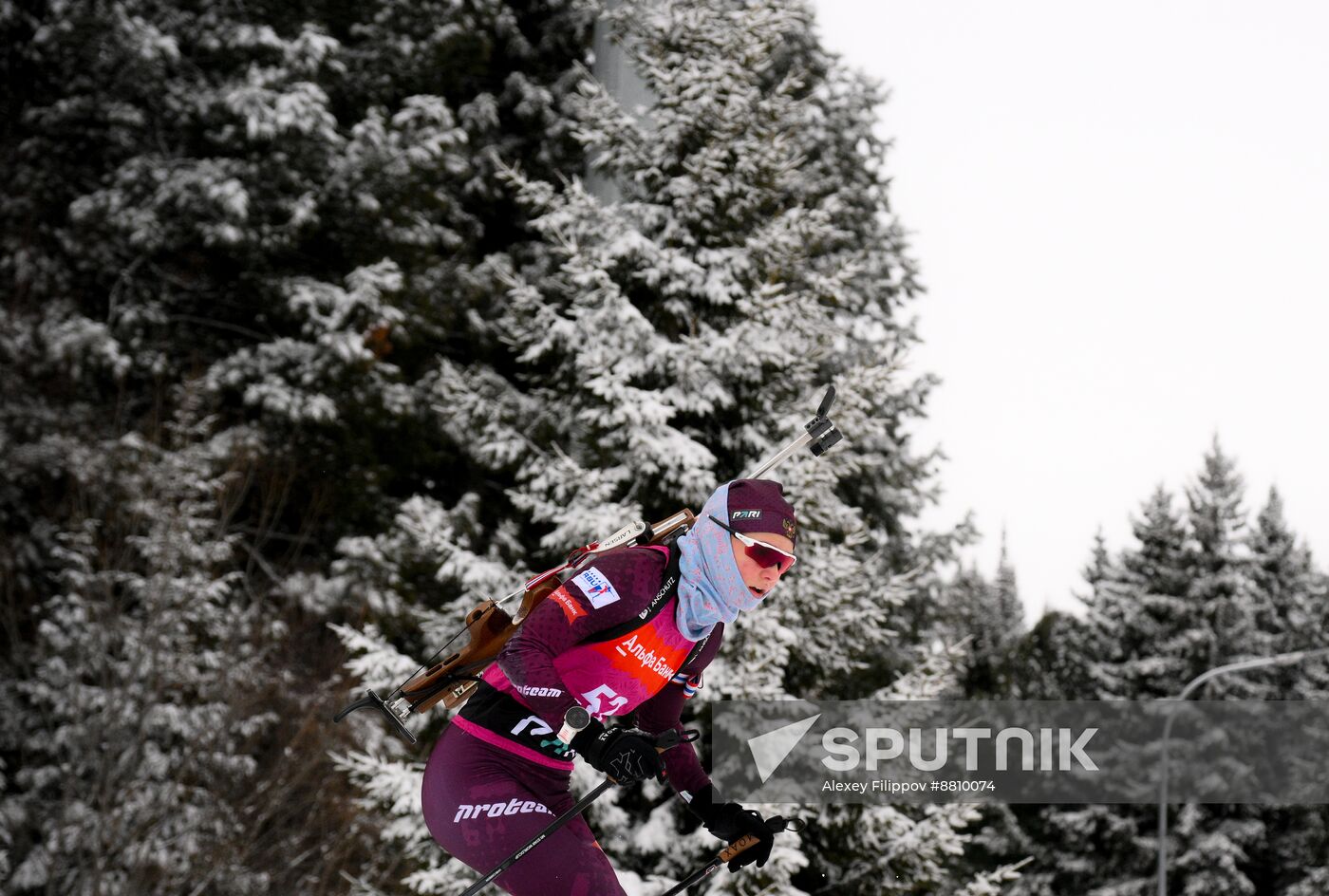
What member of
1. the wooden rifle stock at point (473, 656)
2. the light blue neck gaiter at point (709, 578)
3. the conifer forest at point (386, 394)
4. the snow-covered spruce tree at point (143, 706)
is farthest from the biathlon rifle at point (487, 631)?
the snow-covered spruce tree at point (143, 706)

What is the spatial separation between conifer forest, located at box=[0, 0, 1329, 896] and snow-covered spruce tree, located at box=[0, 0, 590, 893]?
0.07 metres

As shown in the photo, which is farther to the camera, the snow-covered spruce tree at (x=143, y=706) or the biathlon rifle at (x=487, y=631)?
the snow-covered spruce tree at (x=143, y=706)

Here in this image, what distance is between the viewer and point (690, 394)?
9.54m

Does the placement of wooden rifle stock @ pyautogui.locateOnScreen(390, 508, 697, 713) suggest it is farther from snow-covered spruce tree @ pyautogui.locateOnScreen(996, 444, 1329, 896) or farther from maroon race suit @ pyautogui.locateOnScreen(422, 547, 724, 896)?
snow-covered spruce tree @ pyautogui.locateOnScreen(996, 444, 1329, 896)

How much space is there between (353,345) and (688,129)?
9198 mm

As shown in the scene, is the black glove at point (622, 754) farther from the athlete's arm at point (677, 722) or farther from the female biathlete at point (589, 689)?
the athlete's arm at point (677, 722)

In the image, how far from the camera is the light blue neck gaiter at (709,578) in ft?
12.3

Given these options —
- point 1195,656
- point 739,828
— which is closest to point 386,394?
Answer: point 739,828

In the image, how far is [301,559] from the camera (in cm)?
1920

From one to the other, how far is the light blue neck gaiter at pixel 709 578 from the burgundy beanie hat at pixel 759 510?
1.2 inches

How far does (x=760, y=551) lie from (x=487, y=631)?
43.4 inches

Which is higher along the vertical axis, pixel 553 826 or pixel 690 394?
pixel 690 394

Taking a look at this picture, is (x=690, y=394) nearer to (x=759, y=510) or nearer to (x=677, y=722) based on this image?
(x=677, y=722)

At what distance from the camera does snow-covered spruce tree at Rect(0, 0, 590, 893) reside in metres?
16.3
